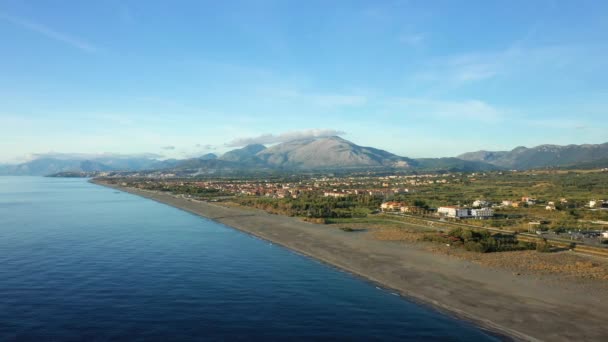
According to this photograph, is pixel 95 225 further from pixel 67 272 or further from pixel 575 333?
pixel 575 333

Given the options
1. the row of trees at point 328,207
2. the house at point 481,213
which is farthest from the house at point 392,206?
the house at point 481,213

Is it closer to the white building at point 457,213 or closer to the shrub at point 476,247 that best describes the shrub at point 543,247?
the shrub at point 476,247

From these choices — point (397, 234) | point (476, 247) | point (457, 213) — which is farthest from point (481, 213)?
point (476, 247)

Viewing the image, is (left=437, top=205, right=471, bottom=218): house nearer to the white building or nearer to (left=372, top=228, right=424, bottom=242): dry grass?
the white building

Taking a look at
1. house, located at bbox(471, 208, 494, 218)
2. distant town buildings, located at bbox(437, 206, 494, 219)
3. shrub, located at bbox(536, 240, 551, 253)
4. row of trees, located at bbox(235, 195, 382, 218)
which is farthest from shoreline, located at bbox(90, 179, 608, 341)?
house, located at bbox(471, 208, 494, 218)

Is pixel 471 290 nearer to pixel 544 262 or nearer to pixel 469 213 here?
pixel 544 262

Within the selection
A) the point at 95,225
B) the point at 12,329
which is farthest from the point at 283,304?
the point at 95,225
